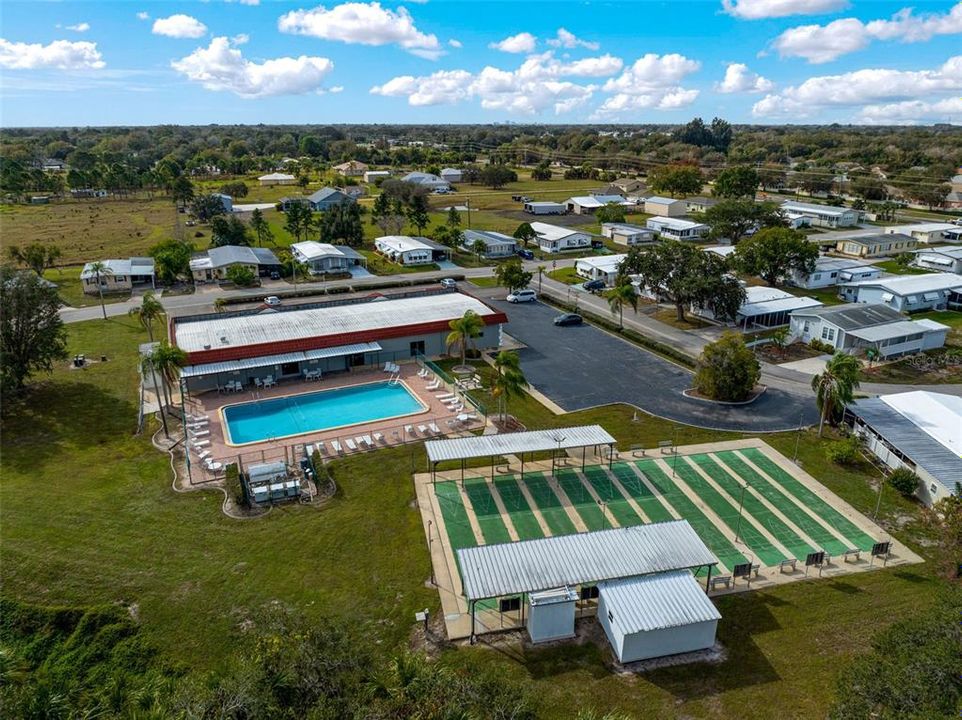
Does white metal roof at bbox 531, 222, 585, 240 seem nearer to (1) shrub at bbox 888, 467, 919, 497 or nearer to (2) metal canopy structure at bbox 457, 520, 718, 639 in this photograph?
(1) shrub at bbox 888, 467, 919, 497

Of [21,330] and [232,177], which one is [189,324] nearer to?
[21,330]

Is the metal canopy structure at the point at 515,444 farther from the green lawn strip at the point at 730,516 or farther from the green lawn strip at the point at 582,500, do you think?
the green lawn strip at the point at 730,516

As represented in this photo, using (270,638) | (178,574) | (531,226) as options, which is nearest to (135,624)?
(178,574)

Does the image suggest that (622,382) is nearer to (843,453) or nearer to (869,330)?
(843,453)

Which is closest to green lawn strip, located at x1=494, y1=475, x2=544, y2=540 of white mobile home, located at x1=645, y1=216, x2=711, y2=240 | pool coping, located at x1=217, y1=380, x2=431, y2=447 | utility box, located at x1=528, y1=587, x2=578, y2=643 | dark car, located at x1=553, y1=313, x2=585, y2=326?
utility box, located at x1=528, y1=587, x2=578, y2=643

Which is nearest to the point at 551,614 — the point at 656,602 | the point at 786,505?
the point at 656,602

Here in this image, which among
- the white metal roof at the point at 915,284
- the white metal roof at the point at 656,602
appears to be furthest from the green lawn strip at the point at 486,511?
the white metal roof at the point at 915,284
